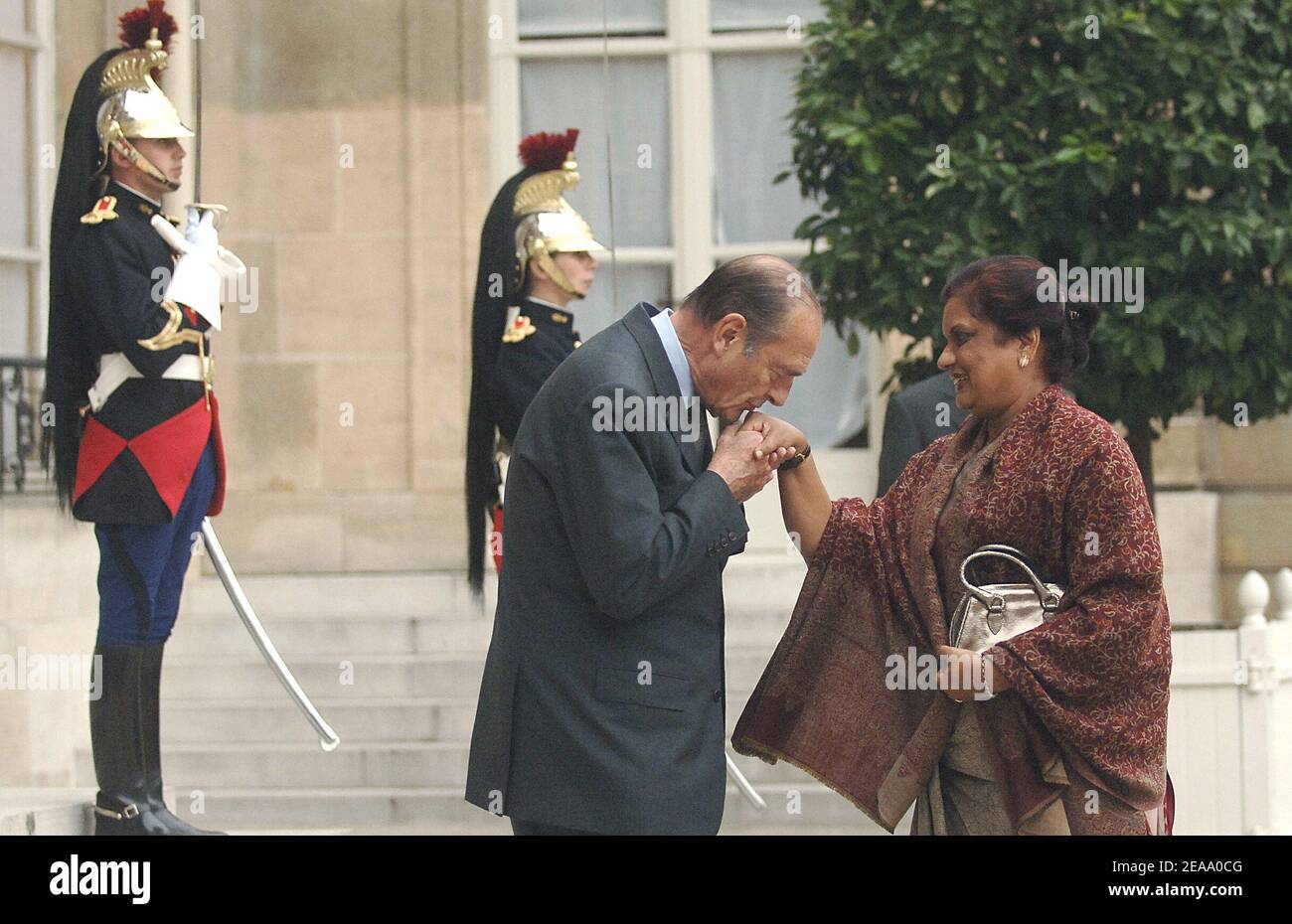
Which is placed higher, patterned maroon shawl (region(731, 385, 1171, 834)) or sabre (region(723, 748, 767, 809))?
patterned maroon shawl (region(731, 385, 1171, 834))

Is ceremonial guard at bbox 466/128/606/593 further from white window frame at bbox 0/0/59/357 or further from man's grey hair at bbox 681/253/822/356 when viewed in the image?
man's grey hair at bbox 681/253/822/356

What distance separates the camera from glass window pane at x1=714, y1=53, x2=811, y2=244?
977 centimetres

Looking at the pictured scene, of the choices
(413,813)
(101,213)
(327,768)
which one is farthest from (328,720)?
(101,213)

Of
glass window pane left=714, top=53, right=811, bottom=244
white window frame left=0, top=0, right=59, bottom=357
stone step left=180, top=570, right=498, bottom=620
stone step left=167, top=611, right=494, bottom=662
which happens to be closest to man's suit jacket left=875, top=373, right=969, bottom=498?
stone step left=167, top=611, right=494, bottom=662

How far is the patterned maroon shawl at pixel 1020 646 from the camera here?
331 centimetres

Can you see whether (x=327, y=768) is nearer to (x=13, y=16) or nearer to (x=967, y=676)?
(x=13, y=16)

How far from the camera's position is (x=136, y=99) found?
17.1ft

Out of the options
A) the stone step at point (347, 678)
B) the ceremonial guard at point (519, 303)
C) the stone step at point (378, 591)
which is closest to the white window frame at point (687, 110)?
the stone step at point (378, 591)

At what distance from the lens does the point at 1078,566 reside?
10.9 ft

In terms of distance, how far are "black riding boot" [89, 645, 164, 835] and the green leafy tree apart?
9.70 feet

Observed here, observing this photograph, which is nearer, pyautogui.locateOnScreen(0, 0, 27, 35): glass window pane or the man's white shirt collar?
the man's white shirt collar

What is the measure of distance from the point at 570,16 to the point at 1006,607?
22.6 ft
